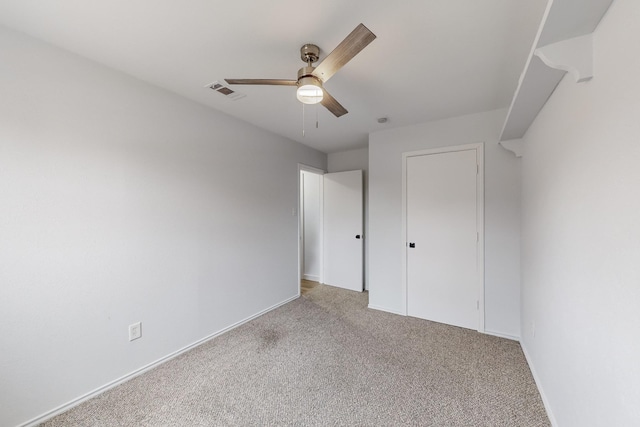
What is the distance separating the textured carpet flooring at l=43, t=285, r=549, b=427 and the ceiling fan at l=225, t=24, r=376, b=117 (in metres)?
2.03

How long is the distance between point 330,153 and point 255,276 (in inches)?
100.0

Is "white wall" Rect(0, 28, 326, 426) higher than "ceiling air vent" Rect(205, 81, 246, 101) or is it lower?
lower

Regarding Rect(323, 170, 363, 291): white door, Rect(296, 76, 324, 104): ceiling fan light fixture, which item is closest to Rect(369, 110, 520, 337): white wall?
Rect(323, 170, 363, 291): white door

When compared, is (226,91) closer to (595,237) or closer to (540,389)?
(595,237)

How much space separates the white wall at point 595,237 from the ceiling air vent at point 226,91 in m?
2.28

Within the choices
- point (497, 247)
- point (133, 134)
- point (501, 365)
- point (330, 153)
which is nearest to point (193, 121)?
point (133, 134)

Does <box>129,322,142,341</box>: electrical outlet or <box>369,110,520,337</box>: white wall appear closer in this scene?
<box>129,322,142,341</box>: electrical outlet

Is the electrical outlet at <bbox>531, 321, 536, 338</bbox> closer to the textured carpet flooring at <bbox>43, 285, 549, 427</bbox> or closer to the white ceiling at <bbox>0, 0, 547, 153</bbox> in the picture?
the textured carpet flooring at <bbox>43, 285, 549, 427</bbox>

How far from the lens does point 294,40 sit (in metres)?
1.54

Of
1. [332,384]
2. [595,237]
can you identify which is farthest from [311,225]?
[595,237]

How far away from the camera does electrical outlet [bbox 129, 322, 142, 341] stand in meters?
1.94

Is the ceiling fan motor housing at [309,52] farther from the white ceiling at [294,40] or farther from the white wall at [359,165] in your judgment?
the white wall at [359,165]

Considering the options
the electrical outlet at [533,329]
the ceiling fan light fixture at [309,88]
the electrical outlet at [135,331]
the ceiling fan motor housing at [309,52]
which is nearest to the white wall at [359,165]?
the electrical outlet at [533,329]

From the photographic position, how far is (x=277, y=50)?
164 centimetres
